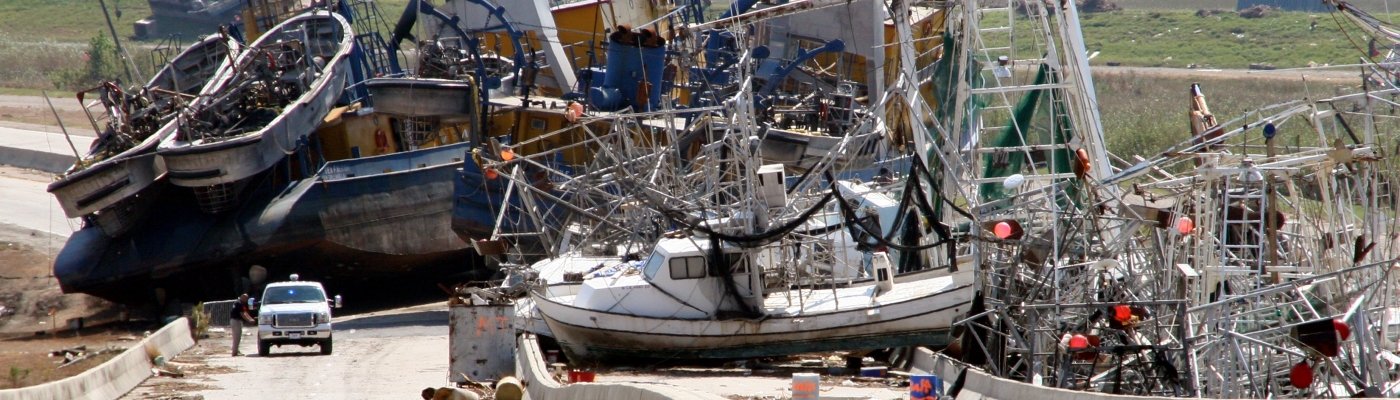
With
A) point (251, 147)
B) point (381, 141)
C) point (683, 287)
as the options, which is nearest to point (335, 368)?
point (683, 287)

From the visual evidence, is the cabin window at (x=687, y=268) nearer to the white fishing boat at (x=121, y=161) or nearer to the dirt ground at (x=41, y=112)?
the white fishing boat at (x=121, y=161)

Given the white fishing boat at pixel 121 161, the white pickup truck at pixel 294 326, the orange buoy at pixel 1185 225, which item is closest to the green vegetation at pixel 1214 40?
the white fishing boat at pixel 121 161

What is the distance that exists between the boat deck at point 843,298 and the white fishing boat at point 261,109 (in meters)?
14.9

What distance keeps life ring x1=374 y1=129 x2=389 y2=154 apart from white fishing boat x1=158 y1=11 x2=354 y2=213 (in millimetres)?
1286

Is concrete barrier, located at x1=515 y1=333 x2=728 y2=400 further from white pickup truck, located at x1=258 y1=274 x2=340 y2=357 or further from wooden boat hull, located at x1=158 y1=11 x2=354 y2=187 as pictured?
wooden boat hull, located at x1=158 y1=11 x2=354 y2=187

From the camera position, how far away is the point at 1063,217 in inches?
699

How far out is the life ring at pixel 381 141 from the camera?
35469mm

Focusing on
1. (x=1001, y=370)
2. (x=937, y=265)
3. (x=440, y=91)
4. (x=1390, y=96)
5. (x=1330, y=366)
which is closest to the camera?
(x=1330, y=366)

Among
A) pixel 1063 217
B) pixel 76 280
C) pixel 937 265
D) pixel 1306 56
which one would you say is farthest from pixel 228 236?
pixel 1306 56

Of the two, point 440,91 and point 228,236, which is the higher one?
point 440,91

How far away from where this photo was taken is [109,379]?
679 inches

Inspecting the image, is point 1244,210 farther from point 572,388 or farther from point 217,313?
point 217,313

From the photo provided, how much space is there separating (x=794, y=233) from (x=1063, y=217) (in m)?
4.36

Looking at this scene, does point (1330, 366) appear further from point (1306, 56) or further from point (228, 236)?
point (1306, 56)
